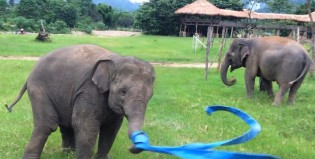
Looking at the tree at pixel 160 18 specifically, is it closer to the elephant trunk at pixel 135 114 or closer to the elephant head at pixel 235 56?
the elephant head at pixel 235 56

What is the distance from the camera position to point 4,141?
691cm

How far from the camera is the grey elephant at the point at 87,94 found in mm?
4820

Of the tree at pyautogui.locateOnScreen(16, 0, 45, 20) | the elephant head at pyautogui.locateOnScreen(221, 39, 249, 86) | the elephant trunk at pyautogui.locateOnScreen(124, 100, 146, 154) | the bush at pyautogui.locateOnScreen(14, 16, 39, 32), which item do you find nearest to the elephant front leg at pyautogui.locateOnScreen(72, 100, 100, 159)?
the elephant trunk at pyautogui.locateOnScreen(124, 100, 146, 154)

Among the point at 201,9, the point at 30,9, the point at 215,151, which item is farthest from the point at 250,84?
the point at 30,9

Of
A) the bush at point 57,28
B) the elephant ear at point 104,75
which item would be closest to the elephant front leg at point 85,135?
the elephant ear at point 104,75

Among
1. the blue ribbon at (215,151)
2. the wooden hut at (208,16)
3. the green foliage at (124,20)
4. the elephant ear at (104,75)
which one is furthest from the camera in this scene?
the green foliage at (124,20)

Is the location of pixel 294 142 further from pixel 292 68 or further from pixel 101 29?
pixel 101 29

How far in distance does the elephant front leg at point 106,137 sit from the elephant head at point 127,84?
30.0 inches

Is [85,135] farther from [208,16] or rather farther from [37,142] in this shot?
[208,16]

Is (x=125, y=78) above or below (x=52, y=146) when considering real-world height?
above

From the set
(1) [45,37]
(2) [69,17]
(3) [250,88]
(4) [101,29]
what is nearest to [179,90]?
(3) [250,88]

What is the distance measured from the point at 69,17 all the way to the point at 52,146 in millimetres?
50399

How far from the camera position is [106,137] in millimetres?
5898

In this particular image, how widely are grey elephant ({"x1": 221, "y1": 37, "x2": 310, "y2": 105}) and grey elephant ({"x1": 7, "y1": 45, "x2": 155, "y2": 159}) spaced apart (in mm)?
6130
